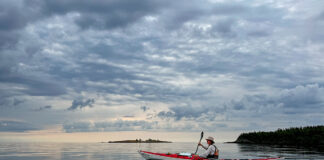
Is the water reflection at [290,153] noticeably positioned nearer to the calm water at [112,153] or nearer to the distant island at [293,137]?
the calm water at [112,153]

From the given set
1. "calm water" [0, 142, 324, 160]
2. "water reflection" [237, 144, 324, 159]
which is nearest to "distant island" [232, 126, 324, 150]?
"water reflection" [237, 144, 324, 159]

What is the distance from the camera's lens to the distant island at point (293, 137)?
6456cm

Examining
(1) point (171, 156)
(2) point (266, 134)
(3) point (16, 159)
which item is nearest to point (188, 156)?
(1) point (171, 156)

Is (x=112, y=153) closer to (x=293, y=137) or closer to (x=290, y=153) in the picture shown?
(x=290, y=153)

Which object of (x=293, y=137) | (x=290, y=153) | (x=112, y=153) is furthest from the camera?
(x=293, y=137)

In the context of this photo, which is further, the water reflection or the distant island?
the distant island

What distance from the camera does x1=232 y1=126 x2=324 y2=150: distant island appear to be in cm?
6456

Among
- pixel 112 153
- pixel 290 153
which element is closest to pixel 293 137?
pixel 290 153

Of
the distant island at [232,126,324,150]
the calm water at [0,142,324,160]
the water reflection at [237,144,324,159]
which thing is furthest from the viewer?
the distant island at [232,126,324,150]

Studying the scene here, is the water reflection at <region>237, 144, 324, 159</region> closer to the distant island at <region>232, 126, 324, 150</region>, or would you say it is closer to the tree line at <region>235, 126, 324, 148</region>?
the distant island at <region>232, 126, 324, 150</region>

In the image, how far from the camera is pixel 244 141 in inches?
3949

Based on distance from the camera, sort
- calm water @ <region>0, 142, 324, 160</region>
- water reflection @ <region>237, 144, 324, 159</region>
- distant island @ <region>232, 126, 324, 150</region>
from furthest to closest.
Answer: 1. distant island @ <region>232, 126, 324, 150</region>
2. calm water @ <region>0, 142, 324, 160</region>
3. water reflection @ <region>237, 144, 324, 159</region>

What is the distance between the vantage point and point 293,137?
74062 millimetres

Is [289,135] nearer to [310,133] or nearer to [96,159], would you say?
[310,133]
